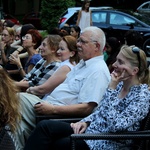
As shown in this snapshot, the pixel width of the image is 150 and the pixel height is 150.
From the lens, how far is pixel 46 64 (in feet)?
18.0

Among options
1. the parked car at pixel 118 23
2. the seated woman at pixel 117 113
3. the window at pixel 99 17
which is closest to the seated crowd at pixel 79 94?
the seated woman at pixel 117 113

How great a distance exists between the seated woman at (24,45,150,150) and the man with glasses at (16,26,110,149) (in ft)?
0.90

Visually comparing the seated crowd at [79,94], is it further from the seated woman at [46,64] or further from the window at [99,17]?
the window at [99,17]

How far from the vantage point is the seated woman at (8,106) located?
2.98m

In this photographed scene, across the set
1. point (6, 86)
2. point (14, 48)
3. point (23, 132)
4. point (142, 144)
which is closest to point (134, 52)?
point (142, 144)

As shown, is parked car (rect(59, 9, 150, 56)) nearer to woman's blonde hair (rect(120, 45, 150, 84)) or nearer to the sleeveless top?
the sleeveless top

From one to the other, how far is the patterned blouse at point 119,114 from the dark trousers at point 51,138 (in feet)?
0.58

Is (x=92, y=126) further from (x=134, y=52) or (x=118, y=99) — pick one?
(x=134, y=52)

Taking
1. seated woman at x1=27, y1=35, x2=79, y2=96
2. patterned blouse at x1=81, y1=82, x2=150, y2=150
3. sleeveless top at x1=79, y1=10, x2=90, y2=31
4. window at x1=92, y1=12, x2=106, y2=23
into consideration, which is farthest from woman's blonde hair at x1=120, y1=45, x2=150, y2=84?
window at x1=92, y1=12, x2=106, y2=23

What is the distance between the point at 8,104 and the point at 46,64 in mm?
2487

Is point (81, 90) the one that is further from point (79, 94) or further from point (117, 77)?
point (117, 77)

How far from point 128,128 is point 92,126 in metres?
0.44

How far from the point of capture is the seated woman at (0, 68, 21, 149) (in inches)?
117

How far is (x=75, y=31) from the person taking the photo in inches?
332
